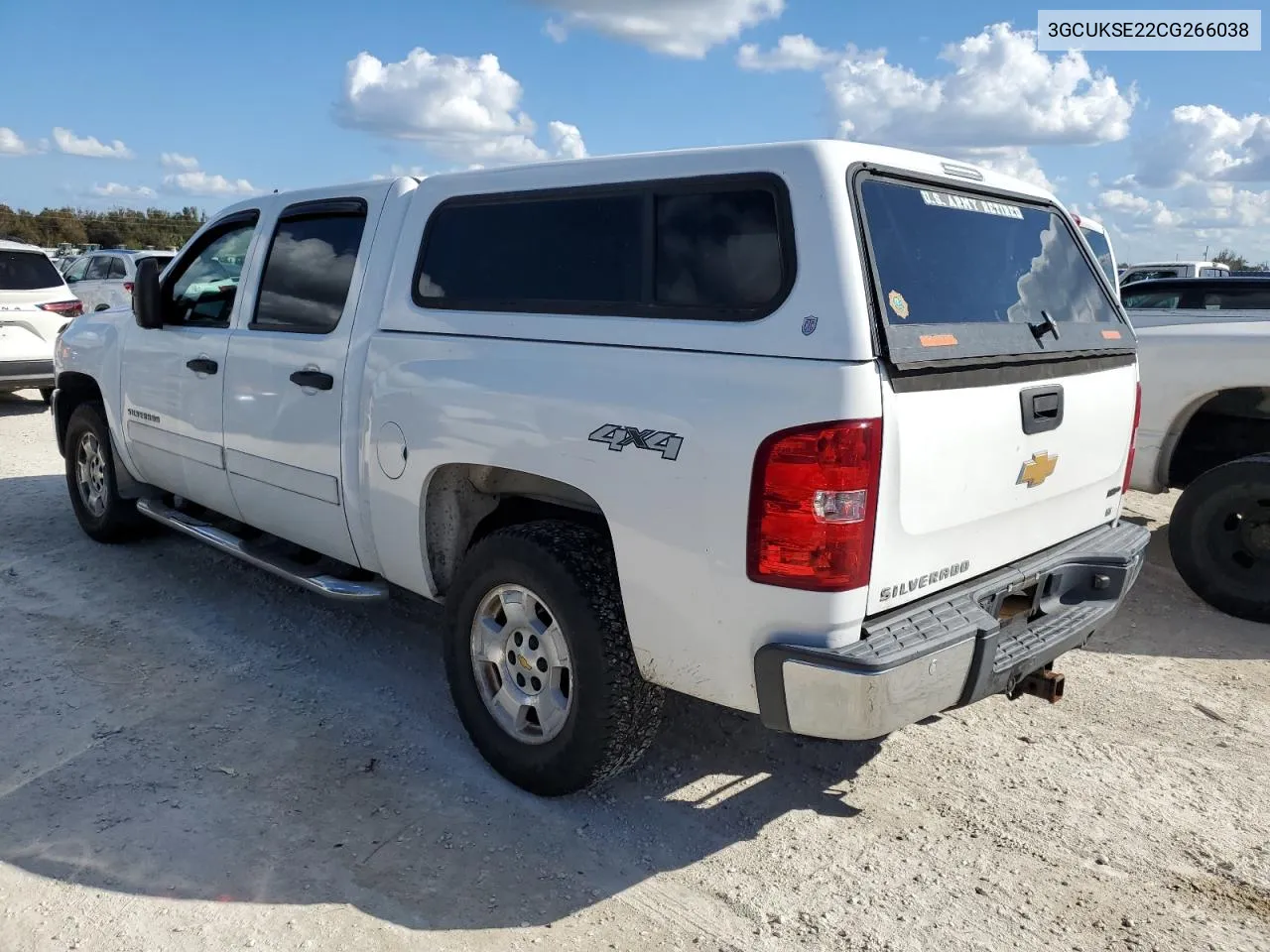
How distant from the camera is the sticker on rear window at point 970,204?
10.2 feet

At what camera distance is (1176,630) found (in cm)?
511

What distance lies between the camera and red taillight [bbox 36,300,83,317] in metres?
10.4

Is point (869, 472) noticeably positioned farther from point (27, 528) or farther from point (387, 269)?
point (27, 528)

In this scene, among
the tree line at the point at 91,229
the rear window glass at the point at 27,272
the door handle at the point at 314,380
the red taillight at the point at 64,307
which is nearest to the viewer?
the door handle at the point at 314,380

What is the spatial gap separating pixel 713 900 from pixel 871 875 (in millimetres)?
495

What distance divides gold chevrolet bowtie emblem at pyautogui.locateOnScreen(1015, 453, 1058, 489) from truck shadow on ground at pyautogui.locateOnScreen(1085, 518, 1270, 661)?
2.05 meters

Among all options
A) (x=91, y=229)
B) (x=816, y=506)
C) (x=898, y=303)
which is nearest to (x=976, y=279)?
(x=898, y=303)

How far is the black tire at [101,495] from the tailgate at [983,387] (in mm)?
4754

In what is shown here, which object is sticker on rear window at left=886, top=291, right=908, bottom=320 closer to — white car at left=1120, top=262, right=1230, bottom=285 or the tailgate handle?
the tailgate handle

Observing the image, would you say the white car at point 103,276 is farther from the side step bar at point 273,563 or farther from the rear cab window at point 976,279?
the rear cab window at point 976,279

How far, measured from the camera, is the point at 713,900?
284cm

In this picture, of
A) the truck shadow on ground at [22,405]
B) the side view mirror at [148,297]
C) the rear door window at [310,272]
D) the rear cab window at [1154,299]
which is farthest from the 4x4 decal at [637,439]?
the truck shadow on ground at [22,405]

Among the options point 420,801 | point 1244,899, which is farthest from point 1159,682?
point 420,801

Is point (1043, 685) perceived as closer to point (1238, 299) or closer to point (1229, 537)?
point (1229, 537)
